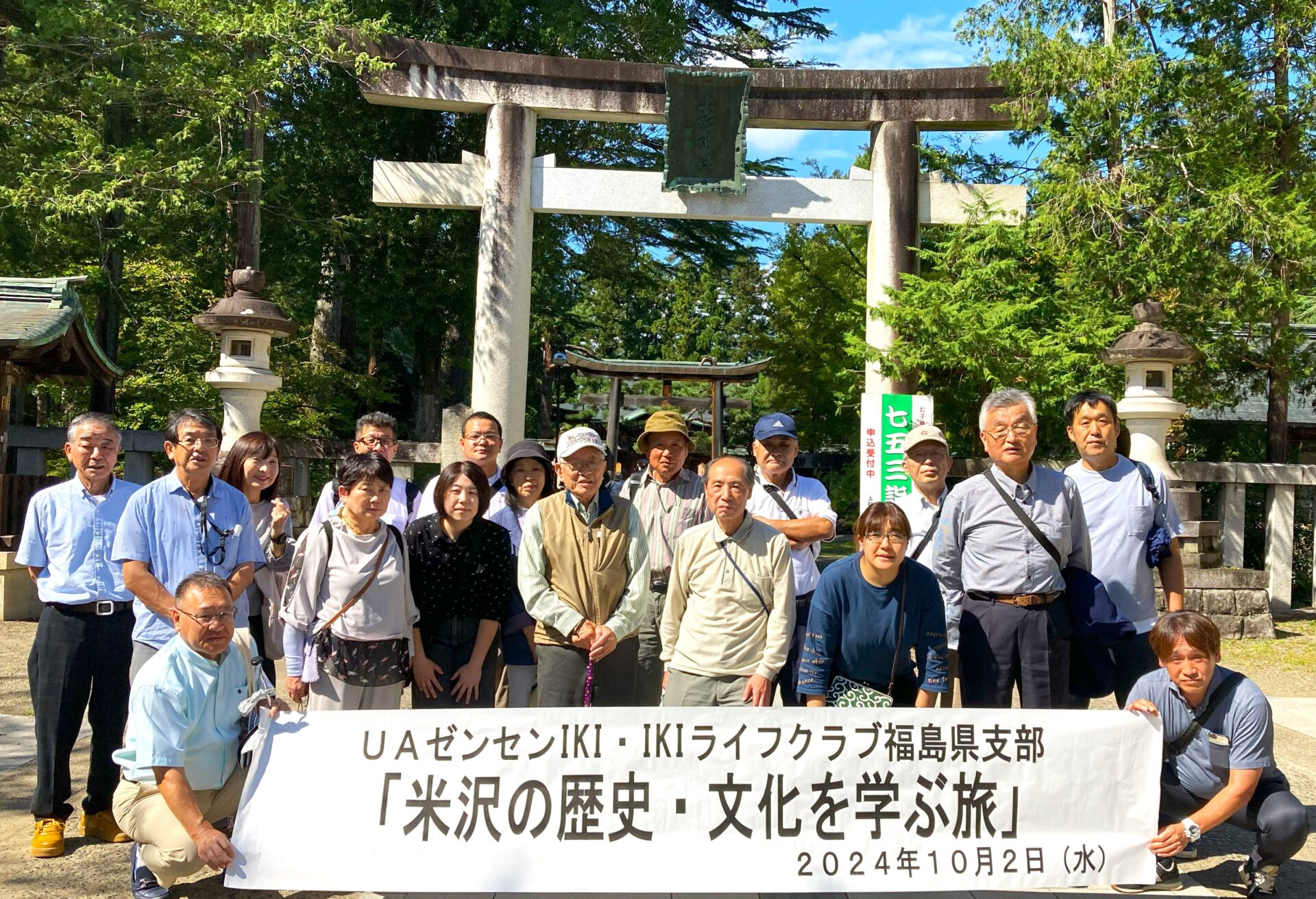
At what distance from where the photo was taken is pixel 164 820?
11.3 ft

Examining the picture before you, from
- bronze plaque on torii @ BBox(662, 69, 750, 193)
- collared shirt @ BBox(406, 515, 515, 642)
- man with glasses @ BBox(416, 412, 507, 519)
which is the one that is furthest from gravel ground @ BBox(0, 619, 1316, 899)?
bronze plaque on torii @ BBox(662, 69, 750, 193)

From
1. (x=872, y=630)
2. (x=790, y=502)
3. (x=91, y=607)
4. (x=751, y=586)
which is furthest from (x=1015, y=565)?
(x=91, y=607)

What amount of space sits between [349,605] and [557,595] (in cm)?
80

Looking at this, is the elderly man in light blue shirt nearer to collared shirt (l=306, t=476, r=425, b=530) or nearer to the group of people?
the group of people

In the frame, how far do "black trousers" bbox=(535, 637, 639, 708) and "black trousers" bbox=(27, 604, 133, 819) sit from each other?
1693 mm

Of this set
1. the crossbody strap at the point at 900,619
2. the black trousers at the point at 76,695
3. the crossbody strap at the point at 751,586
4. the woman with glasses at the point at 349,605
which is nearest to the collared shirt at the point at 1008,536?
the crossbody strap at the point at 900,619

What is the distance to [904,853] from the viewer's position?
346 centimetres

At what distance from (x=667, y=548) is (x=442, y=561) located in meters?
1.04

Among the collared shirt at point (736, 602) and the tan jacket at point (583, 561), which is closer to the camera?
the collared shirt at point (736, 602)

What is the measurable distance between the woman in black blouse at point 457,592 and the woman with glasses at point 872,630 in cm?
132

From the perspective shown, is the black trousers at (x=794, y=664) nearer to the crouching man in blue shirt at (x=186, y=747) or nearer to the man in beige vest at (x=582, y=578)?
the man in beige vest at (x=582, y=578)

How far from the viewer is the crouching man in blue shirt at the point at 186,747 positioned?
3.36 m

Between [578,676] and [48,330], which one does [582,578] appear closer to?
[578,676]

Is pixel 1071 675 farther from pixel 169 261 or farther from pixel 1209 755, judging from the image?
pixel 169 261
